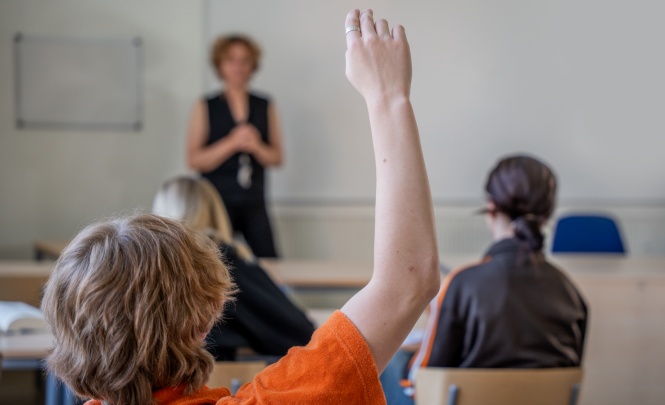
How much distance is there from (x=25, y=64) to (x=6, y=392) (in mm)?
2032

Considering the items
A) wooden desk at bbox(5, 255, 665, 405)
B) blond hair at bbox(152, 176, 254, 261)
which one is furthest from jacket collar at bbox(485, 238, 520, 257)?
wooden desk at bbox(5, 255, 665, 405)

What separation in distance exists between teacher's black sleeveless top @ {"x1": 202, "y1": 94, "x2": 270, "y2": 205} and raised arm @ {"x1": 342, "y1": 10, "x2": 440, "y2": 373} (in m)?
2.72

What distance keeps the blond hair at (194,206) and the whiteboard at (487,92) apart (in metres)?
2.09

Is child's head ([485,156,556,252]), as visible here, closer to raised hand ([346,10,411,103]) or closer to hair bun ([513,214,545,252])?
hair bun ([513,214,545,252])

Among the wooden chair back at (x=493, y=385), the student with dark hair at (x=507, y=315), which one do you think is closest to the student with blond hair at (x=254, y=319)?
the student with dark hair at (x=507, y=315)

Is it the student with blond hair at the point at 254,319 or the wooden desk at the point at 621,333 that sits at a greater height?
the student with blond hair at the point at 254,319

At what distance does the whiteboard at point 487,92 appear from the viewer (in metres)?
3.69

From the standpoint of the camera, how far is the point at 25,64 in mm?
3609

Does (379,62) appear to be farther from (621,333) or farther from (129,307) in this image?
(621,333)

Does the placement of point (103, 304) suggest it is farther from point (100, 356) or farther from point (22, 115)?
point (22, 115)

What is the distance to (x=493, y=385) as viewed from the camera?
1186 millimetres

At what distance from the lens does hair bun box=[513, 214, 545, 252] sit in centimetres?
141

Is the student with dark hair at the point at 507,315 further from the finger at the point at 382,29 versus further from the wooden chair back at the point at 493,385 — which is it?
the finger at the point at 382,29

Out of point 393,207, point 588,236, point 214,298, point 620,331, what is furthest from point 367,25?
point 588,236
